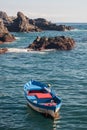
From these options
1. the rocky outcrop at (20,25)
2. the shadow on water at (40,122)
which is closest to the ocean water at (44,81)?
the shadow on water at (40,122)

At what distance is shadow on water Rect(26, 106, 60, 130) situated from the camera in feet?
115

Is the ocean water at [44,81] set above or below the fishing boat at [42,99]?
below

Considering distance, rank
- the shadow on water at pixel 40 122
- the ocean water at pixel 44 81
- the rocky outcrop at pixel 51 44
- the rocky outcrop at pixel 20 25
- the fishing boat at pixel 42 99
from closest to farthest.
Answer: the shadow on water at pixel 40 122, the ocean water at pixel 44 81, the fishing boat at pixel 42 99, the rocky outcrop at pixel 51 44, the rocky outcrop at pixel 20 25

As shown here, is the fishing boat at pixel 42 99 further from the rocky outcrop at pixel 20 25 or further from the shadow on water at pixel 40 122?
the rocky outcrop at pixel 20 25

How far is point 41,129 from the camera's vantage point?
34.5 m

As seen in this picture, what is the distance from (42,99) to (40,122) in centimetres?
478

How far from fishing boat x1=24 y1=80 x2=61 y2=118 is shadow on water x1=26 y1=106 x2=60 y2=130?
54 centimetres

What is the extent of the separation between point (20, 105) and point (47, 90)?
4.18m

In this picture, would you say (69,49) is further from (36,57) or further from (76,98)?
(76,98)

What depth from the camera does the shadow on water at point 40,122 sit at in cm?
3505

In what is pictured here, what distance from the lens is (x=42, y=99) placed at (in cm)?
4069

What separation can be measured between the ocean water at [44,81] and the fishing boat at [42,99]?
0.85 m

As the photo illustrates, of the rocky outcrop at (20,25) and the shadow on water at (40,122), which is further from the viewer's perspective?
the rocky outcrop at (20,25)

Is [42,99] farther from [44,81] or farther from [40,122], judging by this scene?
[44,81]
